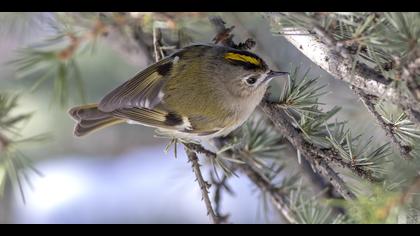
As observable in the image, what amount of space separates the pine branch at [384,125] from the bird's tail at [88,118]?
1.00 m

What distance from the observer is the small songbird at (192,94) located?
194 centimetres

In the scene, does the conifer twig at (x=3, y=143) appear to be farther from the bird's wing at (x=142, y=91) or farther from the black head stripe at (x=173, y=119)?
the black head stripe at (x=173, y=119)

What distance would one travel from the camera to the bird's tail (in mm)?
2055

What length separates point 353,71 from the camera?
119 cm

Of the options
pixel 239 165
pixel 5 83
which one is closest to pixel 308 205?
pixel 239 165

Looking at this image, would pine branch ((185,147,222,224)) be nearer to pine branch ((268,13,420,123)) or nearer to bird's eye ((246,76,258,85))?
bird's eye ((246,76,258,85))

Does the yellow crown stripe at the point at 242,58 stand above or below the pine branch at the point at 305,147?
above

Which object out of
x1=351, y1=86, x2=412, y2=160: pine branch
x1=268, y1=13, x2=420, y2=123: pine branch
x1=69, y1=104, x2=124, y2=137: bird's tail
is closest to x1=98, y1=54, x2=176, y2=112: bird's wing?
x1=69, y1=104, x2=124, y2=137: bird's tail

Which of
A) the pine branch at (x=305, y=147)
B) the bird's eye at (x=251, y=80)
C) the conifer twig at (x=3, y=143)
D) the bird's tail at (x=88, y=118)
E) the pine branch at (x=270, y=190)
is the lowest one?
the pine branch at (x=270, y=190)

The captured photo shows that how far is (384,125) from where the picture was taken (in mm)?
1357

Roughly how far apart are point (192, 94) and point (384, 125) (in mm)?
789

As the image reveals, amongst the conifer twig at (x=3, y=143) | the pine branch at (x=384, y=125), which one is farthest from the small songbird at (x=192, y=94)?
the pine branch at (x=384, y=125)

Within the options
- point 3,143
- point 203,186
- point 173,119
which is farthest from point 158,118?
point 3,143
